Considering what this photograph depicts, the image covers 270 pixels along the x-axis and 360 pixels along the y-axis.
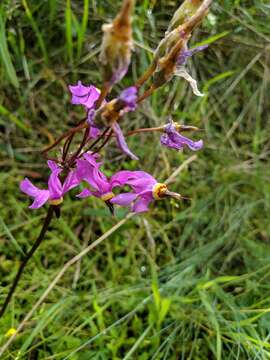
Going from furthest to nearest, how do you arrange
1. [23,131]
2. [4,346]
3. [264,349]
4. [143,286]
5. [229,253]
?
[23,131] < [229,253] < [143,286] < [264,349] < [4,346]

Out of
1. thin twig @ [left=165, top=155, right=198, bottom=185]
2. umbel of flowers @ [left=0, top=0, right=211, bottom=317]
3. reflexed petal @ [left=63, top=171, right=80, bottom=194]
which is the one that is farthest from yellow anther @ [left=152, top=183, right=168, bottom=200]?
thin twig @ [left=165, top=155, right=198, bottom=185]

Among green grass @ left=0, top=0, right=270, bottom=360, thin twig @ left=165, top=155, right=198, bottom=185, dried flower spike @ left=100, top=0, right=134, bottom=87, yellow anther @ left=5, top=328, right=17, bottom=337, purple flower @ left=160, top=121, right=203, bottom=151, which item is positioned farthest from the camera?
thin twig @ left=165, top=155, right=198, bottom=185

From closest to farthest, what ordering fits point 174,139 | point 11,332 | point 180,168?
point 174,139 → point 11,332 → point 180,168

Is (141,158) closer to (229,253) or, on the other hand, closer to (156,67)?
(229,253)

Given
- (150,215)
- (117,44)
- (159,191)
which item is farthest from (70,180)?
(150,215)

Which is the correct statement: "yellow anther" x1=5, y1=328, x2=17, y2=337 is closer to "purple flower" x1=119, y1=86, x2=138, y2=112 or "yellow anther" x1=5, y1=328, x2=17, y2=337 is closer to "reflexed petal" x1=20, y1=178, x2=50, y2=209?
"reflexed petal" x1=20, y1=178, x2=50, y2=209

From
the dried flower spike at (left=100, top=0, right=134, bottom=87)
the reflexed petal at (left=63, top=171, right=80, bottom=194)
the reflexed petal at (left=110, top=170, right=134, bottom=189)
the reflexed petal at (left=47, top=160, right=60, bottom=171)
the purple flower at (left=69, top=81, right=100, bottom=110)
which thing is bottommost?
the reflexed petal at (left=110, top=170, right=134, bottom=189)

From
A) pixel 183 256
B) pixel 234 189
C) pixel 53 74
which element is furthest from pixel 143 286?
pixel 53 74

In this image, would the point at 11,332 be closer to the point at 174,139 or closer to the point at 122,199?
the point at 122,199
